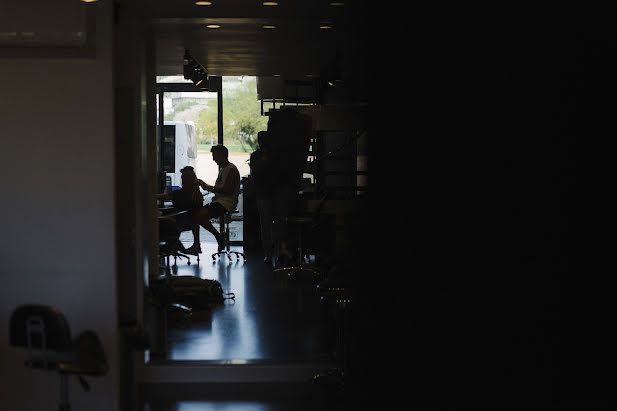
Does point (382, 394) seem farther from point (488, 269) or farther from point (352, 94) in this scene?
point (352, 94)

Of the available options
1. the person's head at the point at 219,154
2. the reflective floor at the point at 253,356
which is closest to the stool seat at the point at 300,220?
the reflective floor at the point at 253,356

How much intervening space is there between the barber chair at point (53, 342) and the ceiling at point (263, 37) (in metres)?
1.62

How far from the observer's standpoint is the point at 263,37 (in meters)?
7.26

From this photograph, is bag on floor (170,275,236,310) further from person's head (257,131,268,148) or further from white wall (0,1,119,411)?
white wall (0,1,119,411)

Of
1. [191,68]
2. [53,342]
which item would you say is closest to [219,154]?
[191,68]

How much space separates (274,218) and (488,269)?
831 cm

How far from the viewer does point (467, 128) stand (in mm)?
1672

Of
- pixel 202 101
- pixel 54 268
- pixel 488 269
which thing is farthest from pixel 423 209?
pixel 202 101

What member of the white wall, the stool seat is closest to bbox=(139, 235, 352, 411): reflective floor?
the white wall

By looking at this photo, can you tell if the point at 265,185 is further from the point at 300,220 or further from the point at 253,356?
the point at 253,356

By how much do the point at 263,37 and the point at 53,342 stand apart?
459 centimetres

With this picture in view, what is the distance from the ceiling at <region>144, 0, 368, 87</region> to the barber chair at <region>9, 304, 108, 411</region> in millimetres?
1621

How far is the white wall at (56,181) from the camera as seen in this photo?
435 cm

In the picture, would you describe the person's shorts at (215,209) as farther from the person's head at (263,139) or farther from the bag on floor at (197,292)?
the bag on floor at (197,292)
